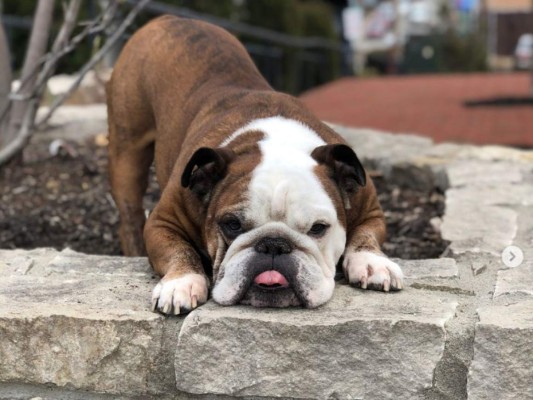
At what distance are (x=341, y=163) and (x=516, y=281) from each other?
808 mm

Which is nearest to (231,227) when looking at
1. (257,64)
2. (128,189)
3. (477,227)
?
(477,227)

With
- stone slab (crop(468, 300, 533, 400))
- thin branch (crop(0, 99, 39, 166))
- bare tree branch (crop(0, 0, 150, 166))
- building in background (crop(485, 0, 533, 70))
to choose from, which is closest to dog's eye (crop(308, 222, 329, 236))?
stone slab (crop(468, 300, 533, 400))

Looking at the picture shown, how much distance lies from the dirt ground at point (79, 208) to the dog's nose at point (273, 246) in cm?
143

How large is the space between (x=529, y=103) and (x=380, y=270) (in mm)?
12869

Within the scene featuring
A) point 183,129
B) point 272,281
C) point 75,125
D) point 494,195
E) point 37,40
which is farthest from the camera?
point 75,125

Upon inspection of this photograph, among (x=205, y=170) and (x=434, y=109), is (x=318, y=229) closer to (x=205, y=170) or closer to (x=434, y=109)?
(x=205, y=170)

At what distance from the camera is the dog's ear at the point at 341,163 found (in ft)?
12.1

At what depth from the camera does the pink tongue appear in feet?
10.9

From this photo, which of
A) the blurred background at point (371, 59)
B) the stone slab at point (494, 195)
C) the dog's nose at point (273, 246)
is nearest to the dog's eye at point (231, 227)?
the dog's nose at point (273, 246)

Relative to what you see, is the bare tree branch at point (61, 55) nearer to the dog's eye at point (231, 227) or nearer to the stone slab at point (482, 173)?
the dog's eye at point (231, 227)

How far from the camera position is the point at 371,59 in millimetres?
39125

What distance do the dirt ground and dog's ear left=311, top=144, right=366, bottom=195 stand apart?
3.12ft

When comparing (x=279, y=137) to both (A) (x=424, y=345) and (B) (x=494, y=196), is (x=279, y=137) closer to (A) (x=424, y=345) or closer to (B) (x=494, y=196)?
(A) (x=424, y=345)

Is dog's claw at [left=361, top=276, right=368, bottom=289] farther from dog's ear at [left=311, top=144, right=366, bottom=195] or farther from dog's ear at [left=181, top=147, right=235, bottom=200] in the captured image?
dog's ear at [left=181, top=147, right=235, bottom=200]
